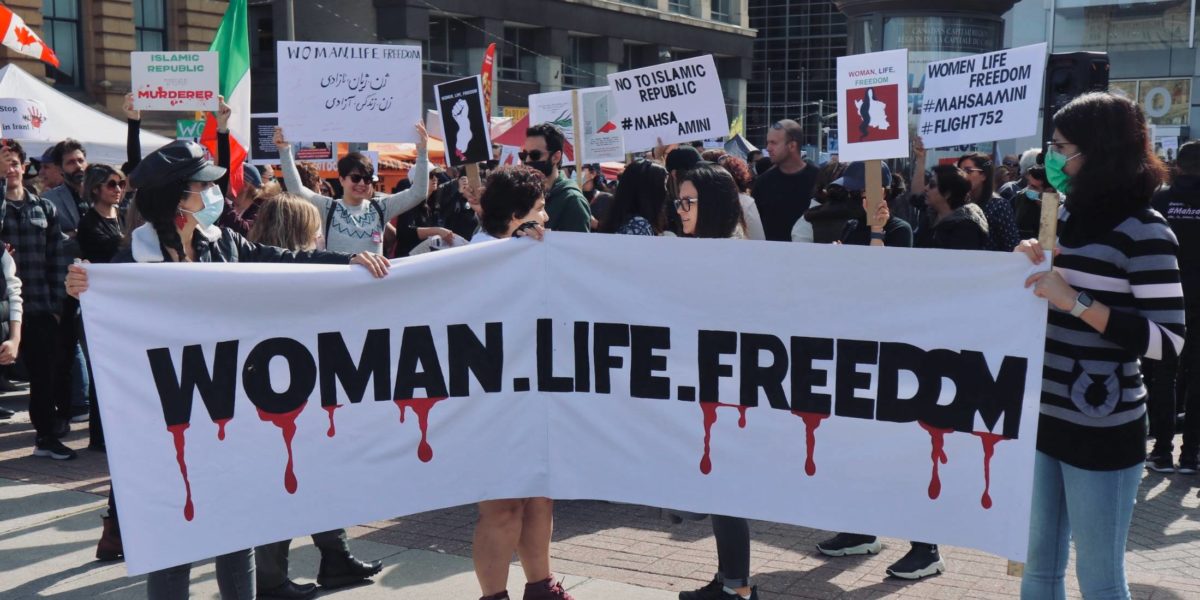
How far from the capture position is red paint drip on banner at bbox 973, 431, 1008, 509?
381 cm

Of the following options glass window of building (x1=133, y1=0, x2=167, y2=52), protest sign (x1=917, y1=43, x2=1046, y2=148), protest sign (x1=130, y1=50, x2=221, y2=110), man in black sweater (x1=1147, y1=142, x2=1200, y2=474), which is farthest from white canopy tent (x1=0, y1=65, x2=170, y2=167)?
glass window of building (x1=133, y1=0, x2=167, y2=52)

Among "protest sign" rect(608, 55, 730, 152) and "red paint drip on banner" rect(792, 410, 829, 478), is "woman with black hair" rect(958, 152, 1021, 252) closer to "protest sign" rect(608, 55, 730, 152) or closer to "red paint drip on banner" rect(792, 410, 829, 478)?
"protest sign" rect(608, 55, 730, 152)

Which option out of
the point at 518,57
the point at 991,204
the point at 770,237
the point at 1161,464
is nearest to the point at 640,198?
the point at 770,237

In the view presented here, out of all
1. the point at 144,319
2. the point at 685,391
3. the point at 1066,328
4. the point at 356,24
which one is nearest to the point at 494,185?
the point at 685,391

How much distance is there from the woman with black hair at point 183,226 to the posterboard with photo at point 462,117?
11.9 feet

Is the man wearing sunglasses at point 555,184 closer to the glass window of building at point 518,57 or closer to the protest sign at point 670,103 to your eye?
the protest sign at point 670,103

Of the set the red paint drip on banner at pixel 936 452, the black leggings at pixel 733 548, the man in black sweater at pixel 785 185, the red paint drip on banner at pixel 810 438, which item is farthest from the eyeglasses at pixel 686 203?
the man in black sweater at pixel 785 185

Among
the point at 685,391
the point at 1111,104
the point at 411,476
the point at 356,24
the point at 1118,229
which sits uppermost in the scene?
the point at 356,24

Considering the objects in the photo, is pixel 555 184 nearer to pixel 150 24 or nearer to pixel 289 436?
pixel 289 436

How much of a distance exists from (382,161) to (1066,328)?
19.3 meters

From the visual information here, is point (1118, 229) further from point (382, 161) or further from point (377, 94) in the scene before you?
point (382, 161)

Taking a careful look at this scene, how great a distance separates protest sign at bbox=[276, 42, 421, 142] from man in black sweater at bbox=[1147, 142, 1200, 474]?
479 centimetres

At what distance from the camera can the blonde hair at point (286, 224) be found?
4992mm

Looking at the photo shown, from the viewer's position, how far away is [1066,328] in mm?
3607
